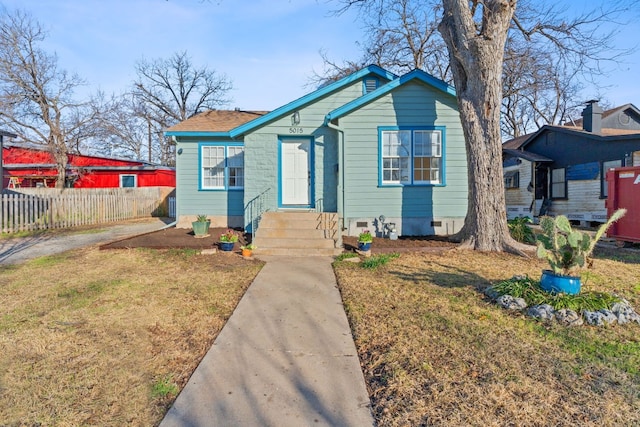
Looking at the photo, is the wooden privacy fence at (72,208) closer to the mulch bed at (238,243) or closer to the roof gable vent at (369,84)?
the mulch bed at (238,243)

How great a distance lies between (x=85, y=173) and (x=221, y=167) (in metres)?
18.9

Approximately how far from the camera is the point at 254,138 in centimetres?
1025

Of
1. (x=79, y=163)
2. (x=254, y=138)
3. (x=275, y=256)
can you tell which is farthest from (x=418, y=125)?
(x=79, y=163)

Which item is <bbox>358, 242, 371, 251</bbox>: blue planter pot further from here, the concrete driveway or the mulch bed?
the concrete driveway

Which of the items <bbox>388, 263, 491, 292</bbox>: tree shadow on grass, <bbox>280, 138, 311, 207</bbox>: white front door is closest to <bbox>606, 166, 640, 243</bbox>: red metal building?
<bbox>388, 263, 491, 292</bbox>: tree shadow on grass

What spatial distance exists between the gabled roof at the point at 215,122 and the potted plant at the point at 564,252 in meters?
9.81

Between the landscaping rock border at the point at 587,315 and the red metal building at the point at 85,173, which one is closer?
the landscaping rock border at the point at 587,315

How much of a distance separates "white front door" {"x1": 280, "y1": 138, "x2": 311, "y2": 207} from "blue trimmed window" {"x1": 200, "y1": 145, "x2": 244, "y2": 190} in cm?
189

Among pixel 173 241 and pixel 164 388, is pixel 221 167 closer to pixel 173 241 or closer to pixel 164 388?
pixel 173 241

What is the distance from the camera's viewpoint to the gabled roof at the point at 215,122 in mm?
11484

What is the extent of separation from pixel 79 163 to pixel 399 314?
28.1 metres

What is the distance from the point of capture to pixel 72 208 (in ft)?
44.8

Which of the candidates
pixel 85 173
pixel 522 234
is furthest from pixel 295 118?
pixel 85 173

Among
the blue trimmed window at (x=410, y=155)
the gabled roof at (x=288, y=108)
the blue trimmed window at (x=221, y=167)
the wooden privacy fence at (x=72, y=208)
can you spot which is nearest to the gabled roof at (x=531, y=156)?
the blue trimmed window at (x=410, y=155)
